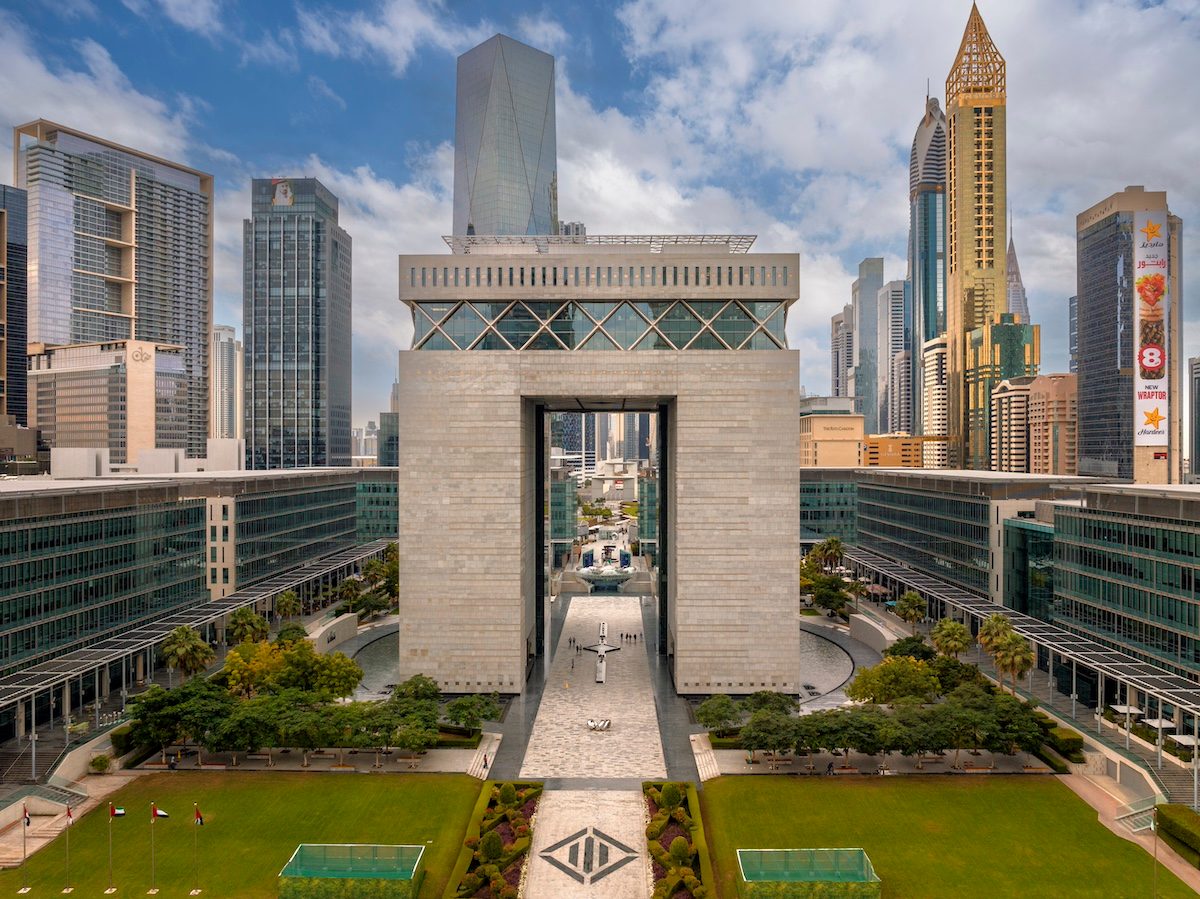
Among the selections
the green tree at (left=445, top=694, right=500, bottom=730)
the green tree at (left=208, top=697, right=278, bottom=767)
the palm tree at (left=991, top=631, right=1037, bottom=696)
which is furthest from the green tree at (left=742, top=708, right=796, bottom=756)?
the green tree at (left=208, top=697, right=278, bottom=767)

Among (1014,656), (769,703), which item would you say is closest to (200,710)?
(769,703)

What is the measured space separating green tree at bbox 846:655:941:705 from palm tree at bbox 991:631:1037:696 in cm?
552

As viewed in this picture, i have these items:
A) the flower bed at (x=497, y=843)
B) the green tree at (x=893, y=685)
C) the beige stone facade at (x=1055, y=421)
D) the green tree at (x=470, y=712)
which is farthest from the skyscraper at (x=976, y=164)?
the flower bed at (x=497, y=843)

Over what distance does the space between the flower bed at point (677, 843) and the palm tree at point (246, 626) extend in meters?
36.6

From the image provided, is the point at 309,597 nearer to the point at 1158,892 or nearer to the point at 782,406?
the point at 782,406

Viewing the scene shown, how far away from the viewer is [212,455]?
4427 inches

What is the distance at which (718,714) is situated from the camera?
154 ft

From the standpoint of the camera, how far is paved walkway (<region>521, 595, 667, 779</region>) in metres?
45.7

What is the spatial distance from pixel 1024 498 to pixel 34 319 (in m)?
189

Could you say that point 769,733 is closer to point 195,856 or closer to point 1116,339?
point 195,856

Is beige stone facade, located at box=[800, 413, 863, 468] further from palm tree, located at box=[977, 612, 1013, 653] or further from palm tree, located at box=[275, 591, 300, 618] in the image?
palm tree, located at box=[275, 591, 300, 618]

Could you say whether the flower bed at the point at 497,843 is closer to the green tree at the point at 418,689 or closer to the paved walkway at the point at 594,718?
the paved walkway at the point at 594,718

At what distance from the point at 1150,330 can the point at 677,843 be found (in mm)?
119446

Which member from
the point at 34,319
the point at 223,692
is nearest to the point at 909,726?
the point at 223,692
